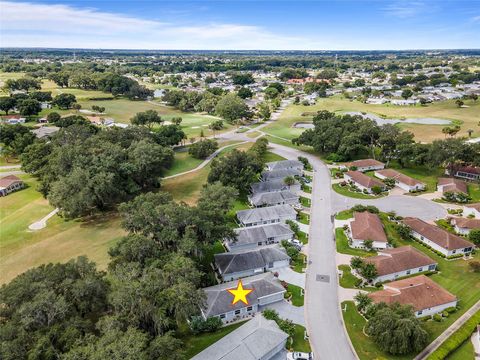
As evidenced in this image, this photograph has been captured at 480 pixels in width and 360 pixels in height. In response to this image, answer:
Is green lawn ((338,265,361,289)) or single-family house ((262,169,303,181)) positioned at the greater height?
single-family house ((262,169,303,181))

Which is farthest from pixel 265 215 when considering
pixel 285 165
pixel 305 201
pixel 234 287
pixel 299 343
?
pixel 299 343

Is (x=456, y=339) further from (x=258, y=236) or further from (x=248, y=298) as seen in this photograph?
(x=258, y=236)

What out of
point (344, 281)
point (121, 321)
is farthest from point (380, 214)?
point (121, 321)

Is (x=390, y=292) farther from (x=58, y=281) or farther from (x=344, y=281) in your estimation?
(x=58, y=281)

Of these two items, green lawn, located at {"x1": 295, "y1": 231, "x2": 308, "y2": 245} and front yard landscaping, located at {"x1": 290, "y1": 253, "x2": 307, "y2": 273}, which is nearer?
front yard landscaping, located at {"x1": 290, "y1": 253, "x2": 307, "y2": 273}

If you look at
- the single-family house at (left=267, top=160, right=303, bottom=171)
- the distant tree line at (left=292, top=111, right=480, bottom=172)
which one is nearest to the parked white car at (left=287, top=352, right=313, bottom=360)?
the single-family house at (left=267, top=160, right=303, bottom=171)

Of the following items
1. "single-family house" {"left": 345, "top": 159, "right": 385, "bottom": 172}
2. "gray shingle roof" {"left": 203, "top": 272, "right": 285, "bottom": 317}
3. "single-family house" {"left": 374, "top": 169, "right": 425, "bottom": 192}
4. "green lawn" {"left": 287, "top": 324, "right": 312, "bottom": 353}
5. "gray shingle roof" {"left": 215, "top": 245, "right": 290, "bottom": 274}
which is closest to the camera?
"green lawn" {"left": 287, "top": 324, "right": 312, "bottom": 353}

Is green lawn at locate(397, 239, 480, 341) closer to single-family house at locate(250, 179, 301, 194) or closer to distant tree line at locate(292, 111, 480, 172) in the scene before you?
single-family house at locate(250, 179, 301, 194)

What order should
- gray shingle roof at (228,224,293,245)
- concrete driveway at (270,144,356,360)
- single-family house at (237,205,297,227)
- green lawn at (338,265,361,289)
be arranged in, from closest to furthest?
concrete driveway at (270,144,356,360) → green lawn at (338,265,361,289) → gray shingle roof at (228,224,293,245) → single-family house at (237,205,297,227)
